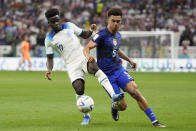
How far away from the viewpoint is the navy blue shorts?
32.4ft

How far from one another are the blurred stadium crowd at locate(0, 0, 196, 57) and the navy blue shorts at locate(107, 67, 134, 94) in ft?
81.5

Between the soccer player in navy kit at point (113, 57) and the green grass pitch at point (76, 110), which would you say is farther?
the green grass pitch at point (76, 110)

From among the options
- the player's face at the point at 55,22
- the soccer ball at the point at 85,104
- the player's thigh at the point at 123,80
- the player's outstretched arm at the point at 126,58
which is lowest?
the soccer ball at the point at 85,104

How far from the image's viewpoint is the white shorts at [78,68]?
10.2 meters

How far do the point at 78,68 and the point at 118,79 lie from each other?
2.82 ft

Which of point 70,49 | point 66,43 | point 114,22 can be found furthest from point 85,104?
point 114,22

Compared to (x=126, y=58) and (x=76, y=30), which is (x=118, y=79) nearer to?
(x=126, y=58)

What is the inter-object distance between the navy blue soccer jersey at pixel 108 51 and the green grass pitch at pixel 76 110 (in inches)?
45.8

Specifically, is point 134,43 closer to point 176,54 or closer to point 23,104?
point 176,54

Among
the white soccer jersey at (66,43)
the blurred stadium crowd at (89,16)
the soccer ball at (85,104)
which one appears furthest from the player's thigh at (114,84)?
the blurred stadium crowd at (89,16)

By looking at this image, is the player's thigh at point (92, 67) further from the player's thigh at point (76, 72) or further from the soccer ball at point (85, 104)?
the soccer ball at point (85, 104)

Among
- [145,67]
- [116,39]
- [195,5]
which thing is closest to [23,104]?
[116,39]

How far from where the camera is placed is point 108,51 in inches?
395

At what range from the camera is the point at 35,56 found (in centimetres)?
3497
